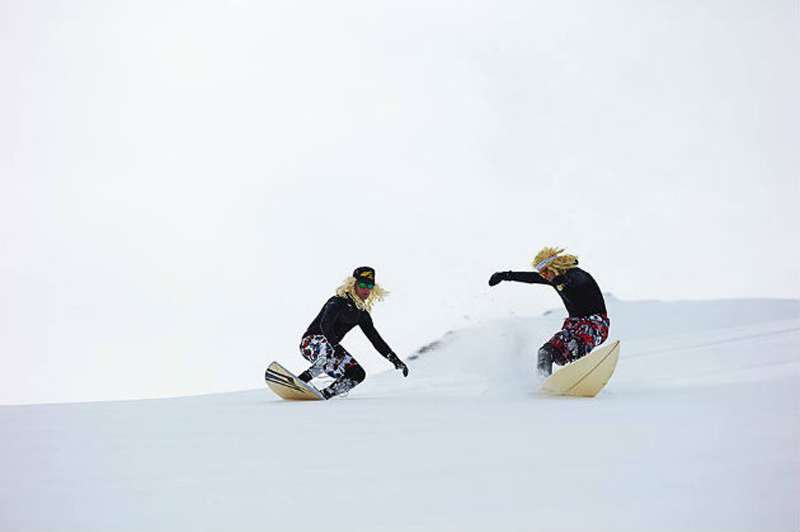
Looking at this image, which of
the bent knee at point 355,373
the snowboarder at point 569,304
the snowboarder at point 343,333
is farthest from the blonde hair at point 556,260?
the bent knee at point 355,373

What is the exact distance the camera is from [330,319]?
20.4ft

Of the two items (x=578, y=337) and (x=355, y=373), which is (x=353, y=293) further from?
(x=578, y=337)

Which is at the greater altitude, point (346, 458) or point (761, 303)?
point (761, 303)

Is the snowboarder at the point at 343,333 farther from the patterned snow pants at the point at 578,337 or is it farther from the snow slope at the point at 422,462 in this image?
the patterned snow pants at the point at 578,337

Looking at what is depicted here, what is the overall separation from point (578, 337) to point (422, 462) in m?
3.28

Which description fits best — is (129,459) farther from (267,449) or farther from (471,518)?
(471,518)

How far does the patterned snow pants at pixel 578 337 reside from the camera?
5852mm

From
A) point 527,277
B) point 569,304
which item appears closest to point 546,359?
point 569,304

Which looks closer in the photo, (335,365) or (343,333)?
(335,365)

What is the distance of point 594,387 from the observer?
5.38 meters

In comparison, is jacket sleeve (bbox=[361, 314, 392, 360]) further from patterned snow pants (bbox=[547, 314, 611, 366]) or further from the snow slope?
patterned snow pants (bbox=[547, 314, 611, 366])

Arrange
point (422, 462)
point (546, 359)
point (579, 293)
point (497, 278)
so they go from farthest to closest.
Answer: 1. point (497, 278)
2. point (579, 293)
3. point (546, 359)
4. point (422, 462)

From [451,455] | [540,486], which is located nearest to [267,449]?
[451,455]

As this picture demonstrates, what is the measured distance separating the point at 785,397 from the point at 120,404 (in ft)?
15.6
